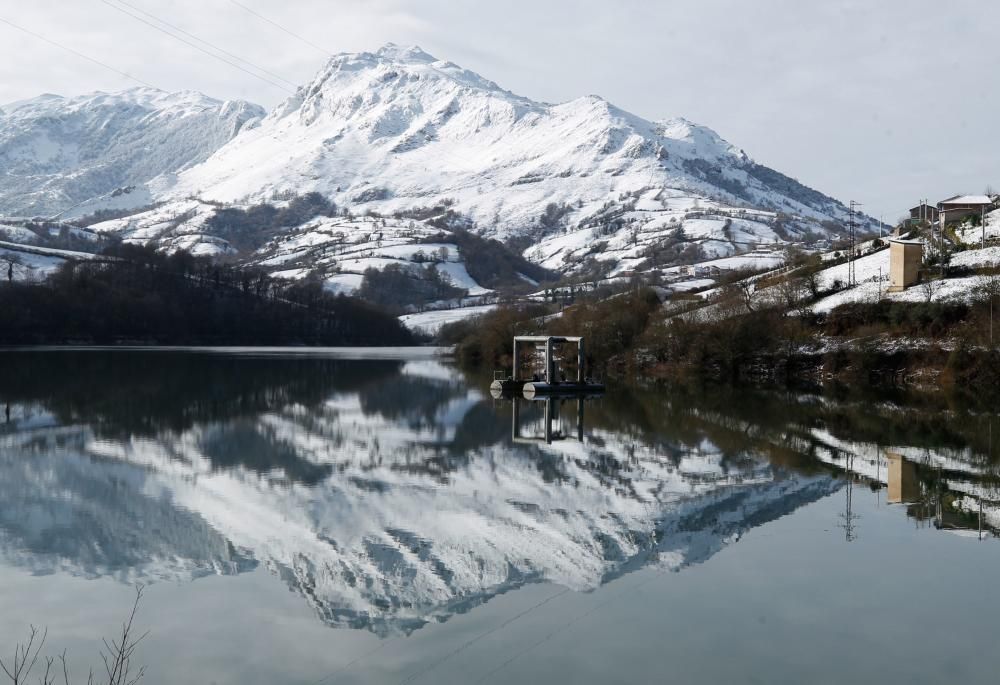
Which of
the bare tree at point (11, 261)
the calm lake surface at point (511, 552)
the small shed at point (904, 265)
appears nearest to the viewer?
the calm lake surface at point (511, 552)

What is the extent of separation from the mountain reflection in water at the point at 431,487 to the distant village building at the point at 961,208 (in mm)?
50461

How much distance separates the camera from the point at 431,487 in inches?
770

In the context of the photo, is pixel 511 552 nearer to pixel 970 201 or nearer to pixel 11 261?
pixel 970 201

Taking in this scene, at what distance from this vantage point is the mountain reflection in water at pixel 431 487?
13141 mm

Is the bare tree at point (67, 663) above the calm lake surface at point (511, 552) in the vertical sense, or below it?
below

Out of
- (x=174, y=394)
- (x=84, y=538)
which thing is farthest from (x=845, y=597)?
(x=174, y=394)

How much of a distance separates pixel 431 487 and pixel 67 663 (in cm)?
1052

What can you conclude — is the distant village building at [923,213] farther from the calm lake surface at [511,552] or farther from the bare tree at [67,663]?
the bare tree at [67,663]

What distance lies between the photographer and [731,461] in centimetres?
2297

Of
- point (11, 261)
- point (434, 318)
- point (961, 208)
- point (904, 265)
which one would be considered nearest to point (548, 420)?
point (904, 265)

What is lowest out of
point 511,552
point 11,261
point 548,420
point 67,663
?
point 67,663

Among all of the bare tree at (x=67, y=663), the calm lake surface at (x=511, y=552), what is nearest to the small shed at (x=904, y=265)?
the calm lake surface at (x=511, y=552)

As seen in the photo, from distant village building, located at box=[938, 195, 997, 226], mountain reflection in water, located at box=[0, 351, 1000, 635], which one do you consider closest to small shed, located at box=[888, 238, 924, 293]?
distant village building, located at box=[938, 195, 997, 226]

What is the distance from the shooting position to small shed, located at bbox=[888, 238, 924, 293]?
63.5 metres
